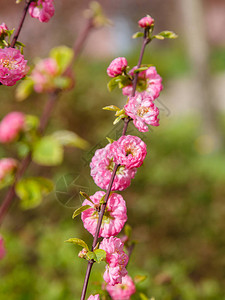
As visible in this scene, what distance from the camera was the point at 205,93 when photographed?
14.2 feet

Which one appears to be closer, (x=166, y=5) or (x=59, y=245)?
(x=59, y=245)

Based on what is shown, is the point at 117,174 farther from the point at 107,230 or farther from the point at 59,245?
the point at 59,245

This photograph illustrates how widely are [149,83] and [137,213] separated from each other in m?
2.35

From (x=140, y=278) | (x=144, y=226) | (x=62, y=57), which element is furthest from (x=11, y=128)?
(x=144, y=226)

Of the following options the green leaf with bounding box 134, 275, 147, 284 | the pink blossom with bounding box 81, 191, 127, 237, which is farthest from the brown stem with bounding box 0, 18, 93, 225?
the pink blossom with bounding box 81, 191, 127, 237

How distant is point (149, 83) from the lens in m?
0.64

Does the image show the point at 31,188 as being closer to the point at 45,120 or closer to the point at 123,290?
the point at 45,120

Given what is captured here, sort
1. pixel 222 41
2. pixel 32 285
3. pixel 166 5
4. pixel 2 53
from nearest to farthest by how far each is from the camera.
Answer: pixel 2 53 < pixel 32 285 < pixel 166 5 < pixel 222 41

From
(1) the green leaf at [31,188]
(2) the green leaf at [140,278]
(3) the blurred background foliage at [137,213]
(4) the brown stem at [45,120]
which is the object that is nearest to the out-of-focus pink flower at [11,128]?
(4) the brown stem at [45,120]

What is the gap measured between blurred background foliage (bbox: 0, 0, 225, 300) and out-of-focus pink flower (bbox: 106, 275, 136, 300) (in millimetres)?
214

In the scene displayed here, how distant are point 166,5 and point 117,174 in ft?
33.9

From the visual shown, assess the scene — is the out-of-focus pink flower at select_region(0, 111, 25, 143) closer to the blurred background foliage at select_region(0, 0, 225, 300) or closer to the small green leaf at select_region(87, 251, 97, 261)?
the blurred background foliage at select_region(0, 0, 225, 300)

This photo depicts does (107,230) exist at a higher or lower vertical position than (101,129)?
lower

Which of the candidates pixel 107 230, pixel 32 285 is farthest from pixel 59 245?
pixel 107 230
